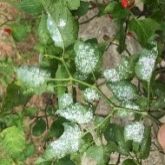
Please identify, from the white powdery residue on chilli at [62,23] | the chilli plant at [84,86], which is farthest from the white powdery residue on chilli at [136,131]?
the white powdery residue on chilli at [62,23]

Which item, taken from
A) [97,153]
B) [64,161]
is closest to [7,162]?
[64,161]

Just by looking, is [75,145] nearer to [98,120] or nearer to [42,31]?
[98,120]

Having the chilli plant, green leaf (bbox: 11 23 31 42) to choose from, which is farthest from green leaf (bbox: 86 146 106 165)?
green leaf (bbox: 11 23 31 42)

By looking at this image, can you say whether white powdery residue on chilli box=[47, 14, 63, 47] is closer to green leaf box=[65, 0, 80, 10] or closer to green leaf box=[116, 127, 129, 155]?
green leaf box=[65, 0, 80, 10]

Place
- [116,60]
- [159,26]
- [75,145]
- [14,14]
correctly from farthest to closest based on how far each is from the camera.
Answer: [14,14] < [116,60] < [159,26] < [75,145]

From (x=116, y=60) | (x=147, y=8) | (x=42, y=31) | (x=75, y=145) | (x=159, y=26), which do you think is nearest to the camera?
(x=75, y=145)

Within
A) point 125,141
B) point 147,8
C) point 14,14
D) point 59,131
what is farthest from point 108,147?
point 14,14

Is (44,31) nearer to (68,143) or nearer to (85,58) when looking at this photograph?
(85,58)

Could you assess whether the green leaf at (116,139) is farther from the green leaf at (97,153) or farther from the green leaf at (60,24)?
the green leaf at (60,24)
